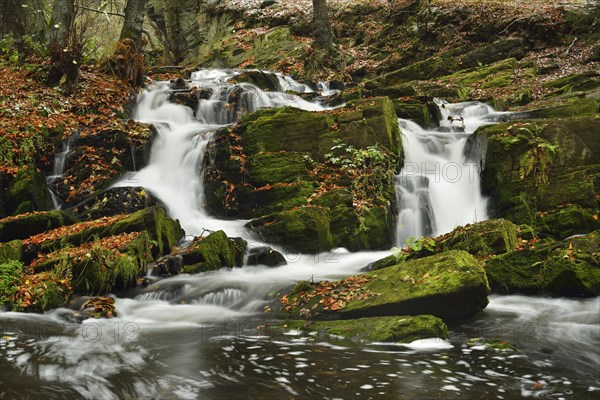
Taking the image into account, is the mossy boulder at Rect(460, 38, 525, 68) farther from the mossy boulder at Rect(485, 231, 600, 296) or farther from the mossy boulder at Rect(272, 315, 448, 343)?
the mossy boulder at Rect(272, 315, 448, 343)

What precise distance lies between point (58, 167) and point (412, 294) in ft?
27.7

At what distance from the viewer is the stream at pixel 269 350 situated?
375 cm

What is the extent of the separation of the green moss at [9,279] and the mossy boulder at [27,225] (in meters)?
1.71

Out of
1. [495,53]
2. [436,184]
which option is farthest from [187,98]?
[495,53]

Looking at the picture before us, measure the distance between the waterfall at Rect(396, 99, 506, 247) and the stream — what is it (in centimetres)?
6

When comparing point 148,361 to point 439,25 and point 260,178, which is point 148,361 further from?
point 439,25

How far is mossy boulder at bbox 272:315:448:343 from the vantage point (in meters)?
4.88

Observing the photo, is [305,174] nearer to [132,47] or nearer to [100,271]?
[100,271]

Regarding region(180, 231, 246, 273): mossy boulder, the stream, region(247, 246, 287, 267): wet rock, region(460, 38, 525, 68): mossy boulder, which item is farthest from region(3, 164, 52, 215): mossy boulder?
region(460, 38, 525, 68): mossy boulder

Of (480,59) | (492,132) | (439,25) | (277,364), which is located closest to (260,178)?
(492,132)

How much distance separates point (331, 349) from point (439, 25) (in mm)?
17105

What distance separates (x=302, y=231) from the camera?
8.94m

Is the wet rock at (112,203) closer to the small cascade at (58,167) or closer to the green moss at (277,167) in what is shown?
the small cascade at (58,167)

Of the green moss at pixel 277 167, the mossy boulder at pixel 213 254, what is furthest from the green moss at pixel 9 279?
the green moss at pixel 277 167
